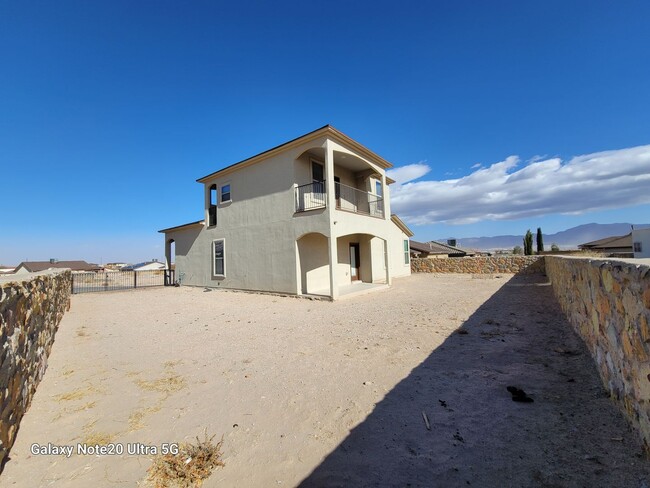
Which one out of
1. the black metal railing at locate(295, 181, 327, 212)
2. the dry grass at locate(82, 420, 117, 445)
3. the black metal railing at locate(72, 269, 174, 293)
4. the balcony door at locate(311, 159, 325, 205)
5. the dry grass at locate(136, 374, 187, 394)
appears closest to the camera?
the dry grass at locate(82, 420, 117, 445)

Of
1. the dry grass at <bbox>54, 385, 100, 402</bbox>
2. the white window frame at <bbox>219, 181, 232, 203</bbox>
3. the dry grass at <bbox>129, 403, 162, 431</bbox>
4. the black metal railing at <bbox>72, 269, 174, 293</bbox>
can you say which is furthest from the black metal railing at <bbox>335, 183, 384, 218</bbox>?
the black metal railing at <bbox>72, 269, 174, 293</bbox>

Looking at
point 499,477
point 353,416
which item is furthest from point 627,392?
point 353,416

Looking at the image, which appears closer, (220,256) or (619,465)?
(619,465)

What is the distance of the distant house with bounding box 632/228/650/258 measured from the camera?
920 inches

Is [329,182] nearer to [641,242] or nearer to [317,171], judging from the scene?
[317,171]

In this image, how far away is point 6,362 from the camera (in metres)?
2.63

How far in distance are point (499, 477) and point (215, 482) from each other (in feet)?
7.13

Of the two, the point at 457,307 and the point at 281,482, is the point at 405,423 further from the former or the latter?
the point at 457,307

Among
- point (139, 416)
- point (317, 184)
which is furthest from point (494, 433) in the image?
point (317, 184)

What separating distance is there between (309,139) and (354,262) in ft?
23.4

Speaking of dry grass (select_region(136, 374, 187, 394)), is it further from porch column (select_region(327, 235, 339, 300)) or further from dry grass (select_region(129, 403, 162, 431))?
porch column (select_region(327, 235, 339, 300))

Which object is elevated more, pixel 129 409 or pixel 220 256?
pixel 220 256

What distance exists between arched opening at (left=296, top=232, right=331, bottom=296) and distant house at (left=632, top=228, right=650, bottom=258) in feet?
85.8

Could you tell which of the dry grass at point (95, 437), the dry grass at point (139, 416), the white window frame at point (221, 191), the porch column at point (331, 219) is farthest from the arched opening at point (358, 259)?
the dry grass at point (95, 437)
